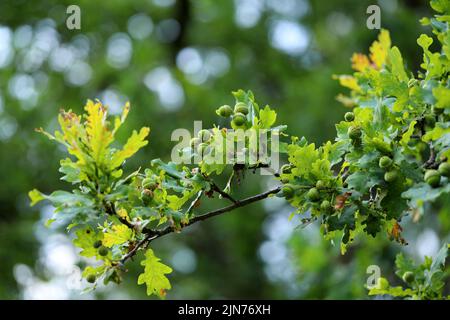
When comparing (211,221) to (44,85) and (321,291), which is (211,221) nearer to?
(44,85)

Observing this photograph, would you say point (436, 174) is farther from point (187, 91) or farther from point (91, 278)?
point (187, 91)

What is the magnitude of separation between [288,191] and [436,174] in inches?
16.9

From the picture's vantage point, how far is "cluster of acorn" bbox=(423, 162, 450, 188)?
5.43 feet

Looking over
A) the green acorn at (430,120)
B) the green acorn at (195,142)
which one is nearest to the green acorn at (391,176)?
the green acorn at (430,120)

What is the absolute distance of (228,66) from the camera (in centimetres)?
761

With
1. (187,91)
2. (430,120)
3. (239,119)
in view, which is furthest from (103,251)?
(187,91)

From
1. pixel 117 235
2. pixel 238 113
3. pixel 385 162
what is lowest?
pixel 117 235

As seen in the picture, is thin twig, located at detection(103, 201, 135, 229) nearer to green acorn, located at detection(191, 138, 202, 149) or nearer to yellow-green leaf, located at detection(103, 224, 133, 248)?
yellow-green leaf, located at detection(103, 224, 133, 248)

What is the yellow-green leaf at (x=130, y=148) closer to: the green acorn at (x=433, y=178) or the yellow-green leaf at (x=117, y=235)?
the yellow-green leaf at (x=117, y=235)

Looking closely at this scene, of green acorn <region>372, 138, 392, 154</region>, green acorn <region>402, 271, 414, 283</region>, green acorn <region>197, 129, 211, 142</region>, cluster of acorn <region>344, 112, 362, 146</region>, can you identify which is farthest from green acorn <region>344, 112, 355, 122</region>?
green acorn <region>402, 271, 414, 283</region>

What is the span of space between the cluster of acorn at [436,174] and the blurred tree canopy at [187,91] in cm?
332

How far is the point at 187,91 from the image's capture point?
22.1 feet

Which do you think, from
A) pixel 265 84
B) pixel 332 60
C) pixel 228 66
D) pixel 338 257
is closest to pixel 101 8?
pixel 228 66

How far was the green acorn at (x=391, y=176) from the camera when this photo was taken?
1769 mm
